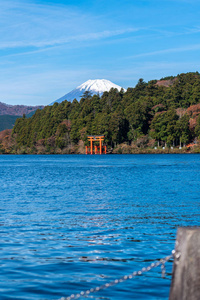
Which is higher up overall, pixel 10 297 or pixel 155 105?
pixel 155 105

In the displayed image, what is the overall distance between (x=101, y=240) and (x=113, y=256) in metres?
1.84

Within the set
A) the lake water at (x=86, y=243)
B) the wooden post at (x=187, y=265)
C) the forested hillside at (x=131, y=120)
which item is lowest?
the lake water at (x=86, y=243)

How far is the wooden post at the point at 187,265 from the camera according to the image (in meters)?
4.67

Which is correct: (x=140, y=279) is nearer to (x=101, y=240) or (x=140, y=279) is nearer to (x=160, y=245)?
(x=160, y=245)

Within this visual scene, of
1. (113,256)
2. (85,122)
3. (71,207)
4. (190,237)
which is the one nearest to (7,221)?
(71,207)

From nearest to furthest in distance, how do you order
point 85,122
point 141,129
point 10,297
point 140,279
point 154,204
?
point 10,297, point 140,279, point 154,204, point 141,129, point 85,122

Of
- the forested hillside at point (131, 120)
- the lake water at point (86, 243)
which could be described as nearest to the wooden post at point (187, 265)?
the lake water at point (86, 243)

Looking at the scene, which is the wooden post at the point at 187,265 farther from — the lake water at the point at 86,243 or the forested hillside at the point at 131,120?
the forested hillside at the point at 131,120

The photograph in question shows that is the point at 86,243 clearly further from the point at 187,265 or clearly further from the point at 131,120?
the point at 131,120

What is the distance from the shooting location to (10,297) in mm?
7977

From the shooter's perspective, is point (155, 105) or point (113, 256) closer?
point (113, 256)

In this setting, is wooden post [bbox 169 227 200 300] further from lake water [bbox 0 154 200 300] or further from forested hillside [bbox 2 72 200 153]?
forested hillside [bbox 2 72 200 153]

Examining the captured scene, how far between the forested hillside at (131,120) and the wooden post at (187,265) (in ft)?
332

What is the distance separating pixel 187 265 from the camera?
15.5 feet
